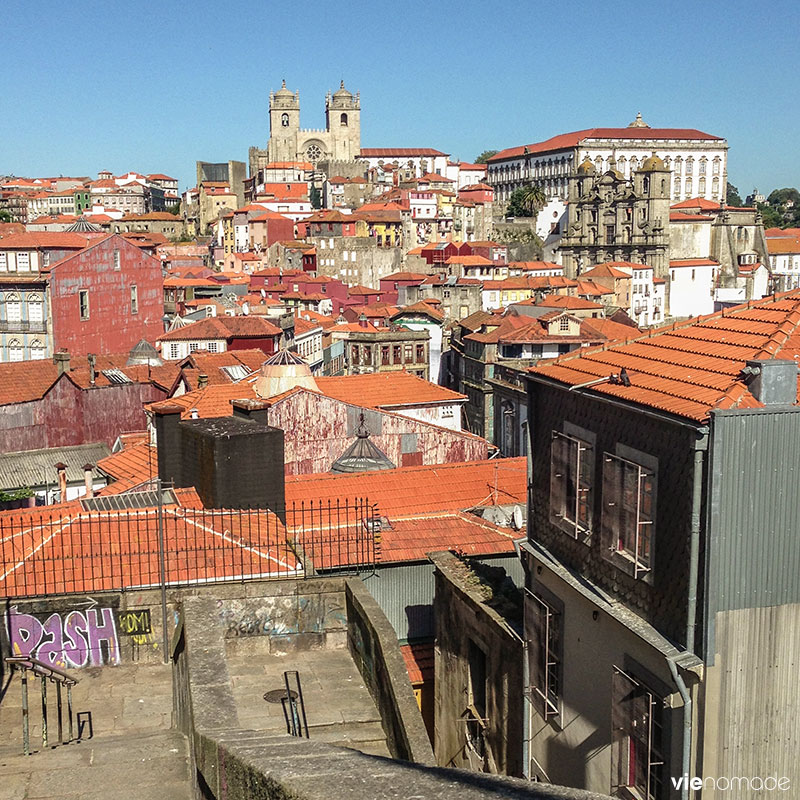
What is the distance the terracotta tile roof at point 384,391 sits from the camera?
29344 mm

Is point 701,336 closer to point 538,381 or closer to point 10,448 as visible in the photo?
point 538,381

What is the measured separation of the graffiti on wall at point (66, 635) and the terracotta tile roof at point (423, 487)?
34.0 feet

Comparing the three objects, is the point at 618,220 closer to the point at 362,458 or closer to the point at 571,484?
the point at 362,458

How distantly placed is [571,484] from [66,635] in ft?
16.8

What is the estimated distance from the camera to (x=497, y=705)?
12016 millimetres

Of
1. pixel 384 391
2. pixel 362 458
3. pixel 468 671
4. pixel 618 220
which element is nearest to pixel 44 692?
pixel 468 671

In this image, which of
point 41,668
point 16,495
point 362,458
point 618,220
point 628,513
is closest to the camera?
point 41,668

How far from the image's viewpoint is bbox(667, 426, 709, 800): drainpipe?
26.9 feet

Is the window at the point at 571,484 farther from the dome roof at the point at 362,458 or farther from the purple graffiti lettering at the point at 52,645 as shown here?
the dome roof at the point at 362,458

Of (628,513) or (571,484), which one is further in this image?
(571,484)

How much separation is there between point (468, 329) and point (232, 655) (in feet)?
156

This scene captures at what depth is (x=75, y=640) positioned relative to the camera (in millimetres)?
9828

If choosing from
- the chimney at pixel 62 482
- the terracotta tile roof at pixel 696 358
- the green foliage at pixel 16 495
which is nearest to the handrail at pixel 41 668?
the terracotta tile roof at pixel 696 358

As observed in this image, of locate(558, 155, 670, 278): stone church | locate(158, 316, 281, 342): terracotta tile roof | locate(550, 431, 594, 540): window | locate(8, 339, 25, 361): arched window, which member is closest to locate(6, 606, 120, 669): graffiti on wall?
locate(550, 431, 594, 540): window
